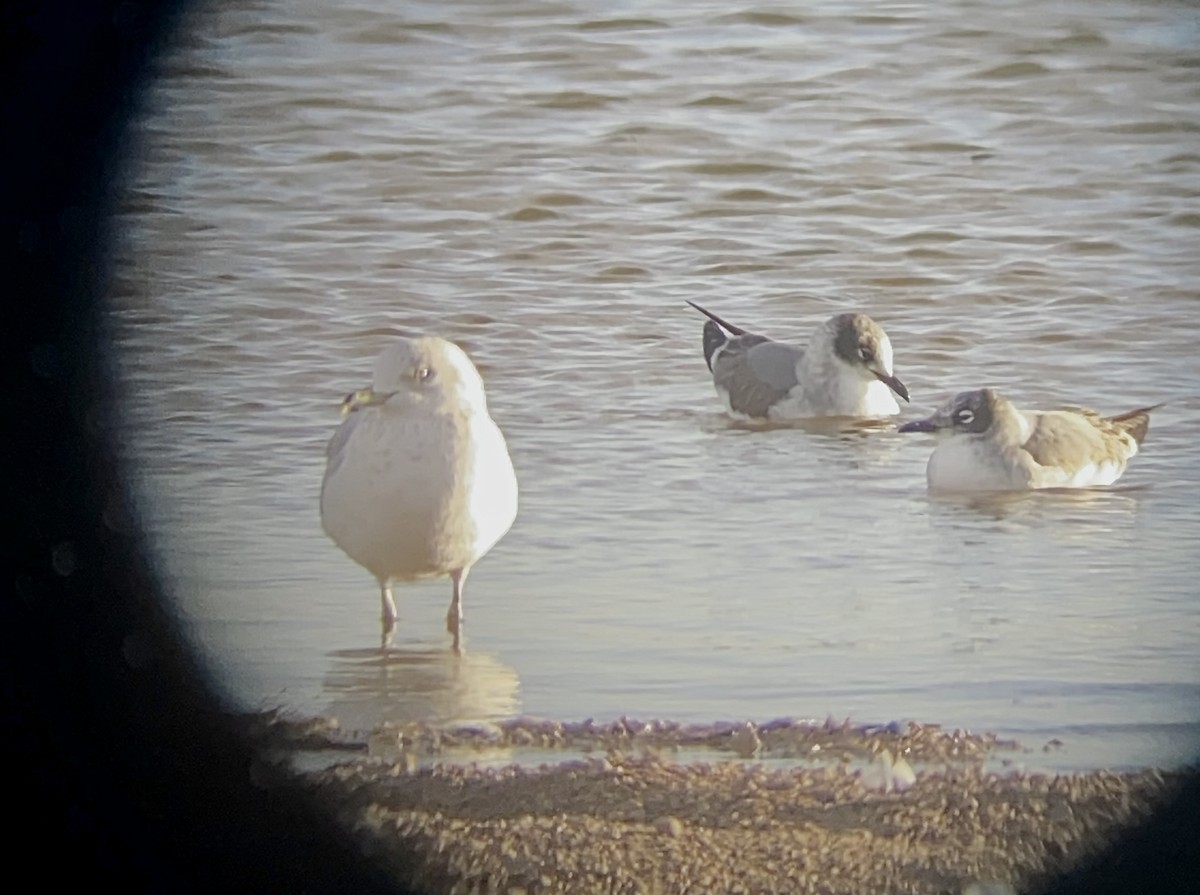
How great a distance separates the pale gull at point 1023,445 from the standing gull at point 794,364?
0.12m

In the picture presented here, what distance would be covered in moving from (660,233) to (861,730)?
27.2 inches

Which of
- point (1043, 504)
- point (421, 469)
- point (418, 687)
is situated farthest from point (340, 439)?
point (1043, 504)

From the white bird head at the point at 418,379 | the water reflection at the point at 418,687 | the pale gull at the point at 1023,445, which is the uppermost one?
the white bird head at the point at 418,379

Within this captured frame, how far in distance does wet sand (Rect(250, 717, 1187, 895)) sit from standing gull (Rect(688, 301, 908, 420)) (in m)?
0.44

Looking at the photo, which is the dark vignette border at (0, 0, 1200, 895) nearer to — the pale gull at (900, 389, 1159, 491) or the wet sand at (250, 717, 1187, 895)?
the wet sand at (250, 717, 1187, 895)

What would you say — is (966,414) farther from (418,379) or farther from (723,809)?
(418,379)

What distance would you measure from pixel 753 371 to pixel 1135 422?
1.66 ft

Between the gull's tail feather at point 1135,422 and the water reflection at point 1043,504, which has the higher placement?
the gull's tail feather at point 1135,422

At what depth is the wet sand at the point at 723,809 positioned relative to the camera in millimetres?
2367

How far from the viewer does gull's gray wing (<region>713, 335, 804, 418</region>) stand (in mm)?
2557

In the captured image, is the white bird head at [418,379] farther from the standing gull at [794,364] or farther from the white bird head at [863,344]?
the white bird head at [863,344]

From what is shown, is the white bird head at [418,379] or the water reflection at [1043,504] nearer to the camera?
the white bird head at [418,379]

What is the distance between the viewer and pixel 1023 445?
8.55 ft

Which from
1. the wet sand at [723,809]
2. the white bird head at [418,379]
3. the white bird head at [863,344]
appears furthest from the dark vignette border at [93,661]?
the white bird head at [863,344]
